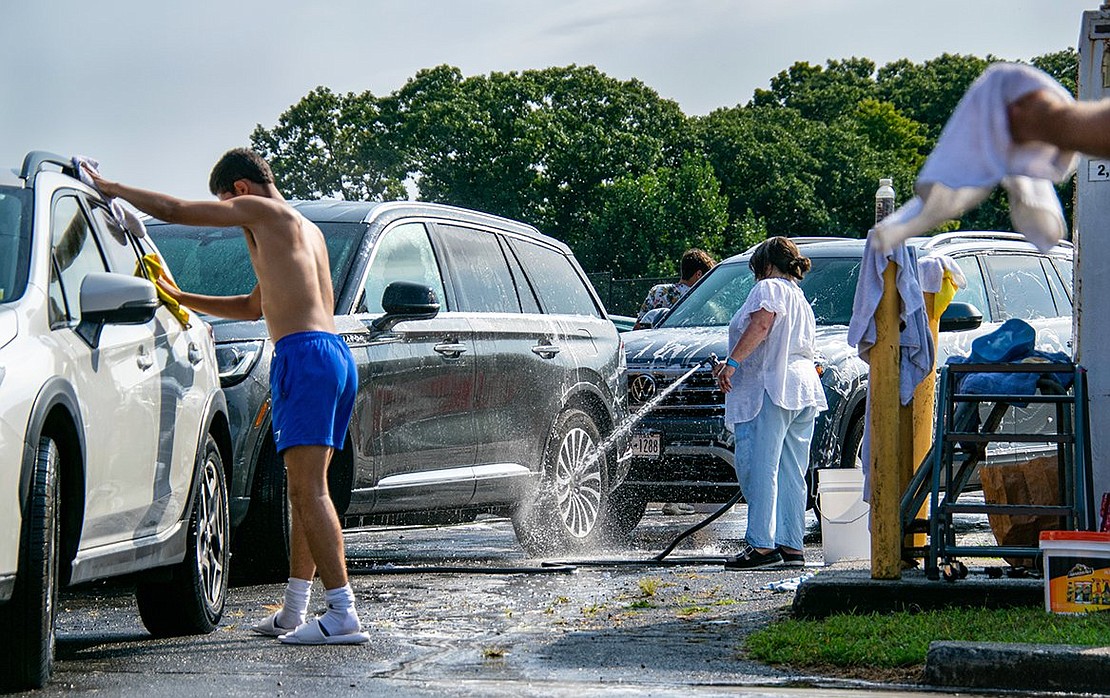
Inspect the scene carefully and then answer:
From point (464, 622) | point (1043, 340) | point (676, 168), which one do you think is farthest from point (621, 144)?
point (464, 622)

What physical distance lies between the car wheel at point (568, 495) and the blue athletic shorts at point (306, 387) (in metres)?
4.07

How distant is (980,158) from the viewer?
351 cm

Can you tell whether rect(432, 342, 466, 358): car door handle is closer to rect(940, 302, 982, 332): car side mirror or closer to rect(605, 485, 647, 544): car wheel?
rect(605, 485, 647, 544): car wheel

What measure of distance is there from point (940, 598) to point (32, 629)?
150 inches

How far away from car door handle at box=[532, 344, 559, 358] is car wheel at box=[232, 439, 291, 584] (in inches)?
100

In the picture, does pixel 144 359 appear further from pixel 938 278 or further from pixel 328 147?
pixel 328 147

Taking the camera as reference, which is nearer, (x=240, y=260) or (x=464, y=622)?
(x=464, y=622)

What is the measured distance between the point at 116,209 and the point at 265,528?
2246 millimetres

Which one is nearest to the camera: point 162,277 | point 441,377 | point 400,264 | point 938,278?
point 162,277

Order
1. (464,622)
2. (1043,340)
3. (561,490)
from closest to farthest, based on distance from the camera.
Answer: (464,622), (561,490), (1043,340)

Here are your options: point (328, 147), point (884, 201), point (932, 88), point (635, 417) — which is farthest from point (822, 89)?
point (884, 201)

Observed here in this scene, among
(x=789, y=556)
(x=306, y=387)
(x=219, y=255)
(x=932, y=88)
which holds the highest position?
(x=932, y=88)

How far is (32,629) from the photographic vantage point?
5.39 m

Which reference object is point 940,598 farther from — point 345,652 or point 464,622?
point 345,652
